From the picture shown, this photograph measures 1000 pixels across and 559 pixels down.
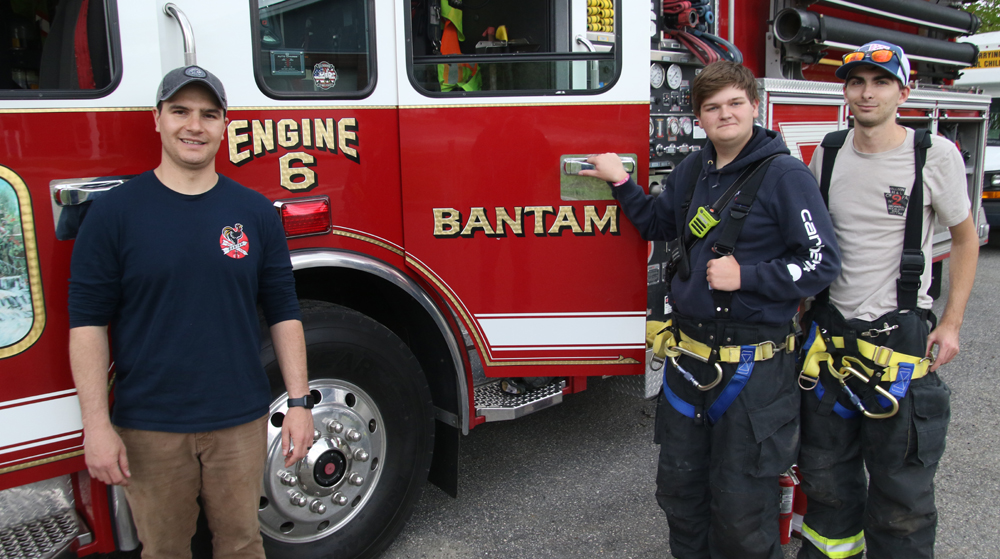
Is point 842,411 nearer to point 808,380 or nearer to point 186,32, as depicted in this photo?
point 808,380

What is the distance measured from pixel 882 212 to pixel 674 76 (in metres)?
1.38

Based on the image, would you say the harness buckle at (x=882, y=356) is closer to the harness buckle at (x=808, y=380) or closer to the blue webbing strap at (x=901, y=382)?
the blue webbing strap at (x=901, y=382)

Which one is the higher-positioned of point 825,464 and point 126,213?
point 126,213

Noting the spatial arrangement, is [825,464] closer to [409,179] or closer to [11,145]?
[409,179]

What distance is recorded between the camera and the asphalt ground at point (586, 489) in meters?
3.16

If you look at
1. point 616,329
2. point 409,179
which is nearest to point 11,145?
point 409,179

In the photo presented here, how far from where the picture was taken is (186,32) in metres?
2.25

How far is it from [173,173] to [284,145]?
0.59 metres

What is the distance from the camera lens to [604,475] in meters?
3.79

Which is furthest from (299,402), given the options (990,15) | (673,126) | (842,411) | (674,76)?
(990,15)

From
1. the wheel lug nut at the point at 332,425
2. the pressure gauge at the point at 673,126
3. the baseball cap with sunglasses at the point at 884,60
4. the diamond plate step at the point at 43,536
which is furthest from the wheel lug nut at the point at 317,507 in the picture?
the baseball cap with sunglasses at the point at 884,60

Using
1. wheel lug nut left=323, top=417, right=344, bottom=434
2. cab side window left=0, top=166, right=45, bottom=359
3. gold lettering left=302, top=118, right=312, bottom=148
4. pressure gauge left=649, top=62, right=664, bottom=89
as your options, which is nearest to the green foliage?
pressure gauge left=649, top=62, right=664, bottom=89

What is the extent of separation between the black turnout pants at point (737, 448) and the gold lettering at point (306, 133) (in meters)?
1.42

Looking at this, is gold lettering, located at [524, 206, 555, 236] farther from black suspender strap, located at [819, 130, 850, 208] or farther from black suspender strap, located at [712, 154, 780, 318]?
black suspender strap, located at [819, 130, 850, 208]
